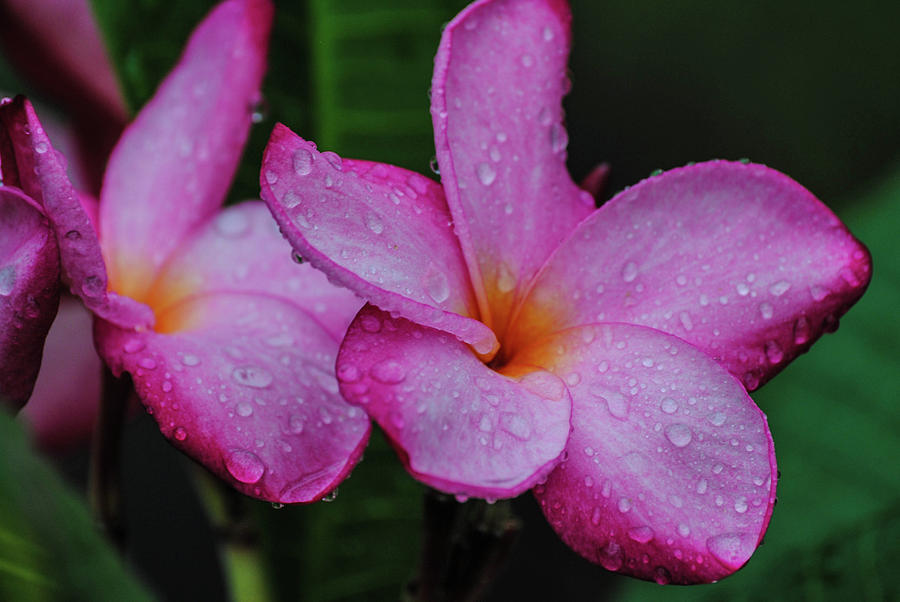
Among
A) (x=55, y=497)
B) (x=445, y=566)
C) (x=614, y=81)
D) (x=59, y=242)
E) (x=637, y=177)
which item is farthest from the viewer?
(x=614, y=81)

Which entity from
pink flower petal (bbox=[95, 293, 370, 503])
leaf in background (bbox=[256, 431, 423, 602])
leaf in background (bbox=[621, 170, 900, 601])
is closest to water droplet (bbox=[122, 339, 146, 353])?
pink flower petal (bbox=[95, 293, 370, 503])

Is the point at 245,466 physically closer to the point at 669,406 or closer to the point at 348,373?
the point at 348,373

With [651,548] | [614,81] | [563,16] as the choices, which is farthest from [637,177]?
[651,548]

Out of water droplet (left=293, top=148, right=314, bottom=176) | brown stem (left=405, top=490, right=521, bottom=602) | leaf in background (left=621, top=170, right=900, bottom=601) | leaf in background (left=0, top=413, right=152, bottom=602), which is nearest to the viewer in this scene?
leaf in background (left=0, top=413, right=152, bottom=602)

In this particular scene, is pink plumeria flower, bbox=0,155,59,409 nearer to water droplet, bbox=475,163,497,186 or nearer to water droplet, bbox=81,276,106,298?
water droplet, bbox=81,276,106,298

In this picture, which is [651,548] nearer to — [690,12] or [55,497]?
[55,497]

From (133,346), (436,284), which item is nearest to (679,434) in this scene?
(436,284)
